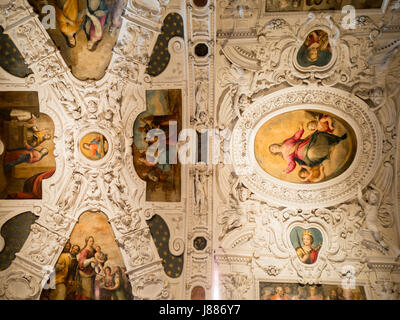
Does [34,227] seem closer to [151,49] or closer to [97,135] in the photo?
[97,135]

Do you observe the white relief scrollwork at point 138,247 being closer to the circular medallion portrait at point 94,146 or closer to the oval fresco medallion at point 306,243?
the circular medallion portrait at point 94,146

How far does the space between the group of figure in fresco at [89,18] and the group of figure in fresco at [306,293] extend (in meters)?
7.37

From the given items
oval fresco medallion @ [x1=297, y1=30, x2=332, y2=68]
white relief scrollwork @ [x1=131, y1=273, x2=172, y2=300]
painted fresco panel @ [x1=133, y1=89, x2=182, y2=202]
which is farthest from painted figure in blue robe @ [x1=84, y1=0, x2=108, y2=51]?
white relief scrollwork @ [x1=131, y1=273, x2=172, y2=300]

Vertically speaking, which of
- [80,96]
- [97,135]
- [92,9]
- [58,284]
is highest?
[92,9]

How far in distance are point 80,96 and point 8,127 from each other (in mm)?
1970

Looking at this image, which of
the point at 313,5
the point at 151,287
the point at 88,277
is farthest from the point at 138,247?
the point at 313,5

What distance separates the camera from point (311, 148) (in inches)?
376

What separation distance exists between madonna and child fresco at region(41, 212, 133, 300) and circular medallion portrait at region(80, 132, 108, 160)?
1493 mm

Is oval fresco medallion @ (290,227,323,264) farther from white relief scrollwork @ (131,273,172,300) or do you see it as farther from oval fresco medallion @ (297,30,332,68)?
oval fresco medallion @ (297,30,332,68)

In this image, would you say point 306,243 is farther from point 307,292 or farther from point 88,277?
point 88,277

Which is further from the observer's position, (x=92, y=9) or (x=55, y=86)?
(x=55, y=86)

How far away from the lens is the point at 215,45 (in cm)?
918
